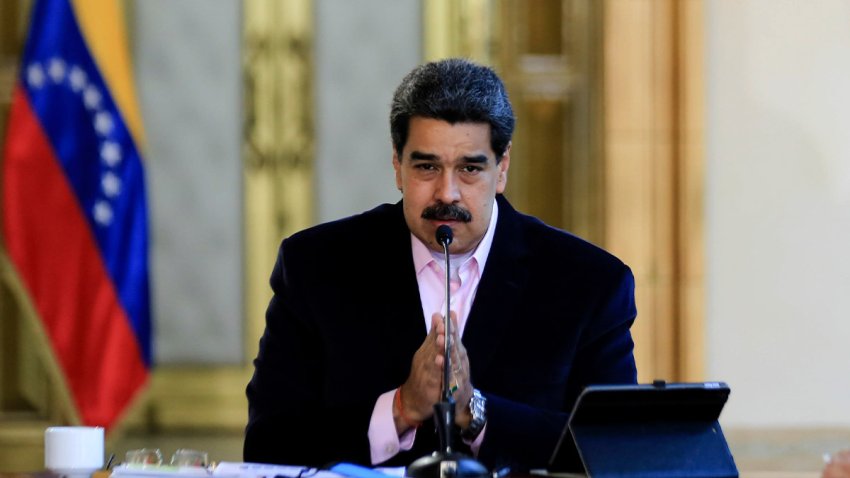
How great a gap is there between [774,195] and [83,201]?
104 inches

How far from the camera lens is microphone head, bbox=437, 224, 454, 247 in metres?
2.46

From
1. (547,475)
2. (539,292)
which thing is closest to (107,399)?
(539,292)

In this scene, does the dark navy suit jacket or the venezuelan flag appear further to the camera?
the venezuelan flag

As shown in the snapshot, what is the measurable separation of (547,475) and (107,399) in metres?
2.82

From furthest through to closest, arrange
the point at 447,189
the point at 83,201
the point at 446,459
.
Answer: the point at 83,201
the point at 447,189
the point at 446,459

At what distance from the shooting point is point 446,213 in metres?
2.62

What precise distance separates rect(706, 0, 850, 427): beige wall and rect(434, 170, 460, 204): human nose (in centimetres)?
266

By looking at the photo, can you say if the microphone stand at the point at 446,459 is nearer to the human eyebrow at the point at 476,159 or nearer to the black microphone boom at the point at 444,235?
the black microphone boom at the point at 444,235

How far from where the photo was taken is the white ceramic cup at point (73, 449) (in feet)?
7.62

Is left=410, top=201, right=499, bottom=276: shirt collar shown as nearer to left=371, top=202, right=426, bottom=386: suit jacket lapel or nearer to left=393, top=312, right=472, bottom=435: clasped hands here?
left=371, top=202, right=426, bottom=386: suit jacket lapel

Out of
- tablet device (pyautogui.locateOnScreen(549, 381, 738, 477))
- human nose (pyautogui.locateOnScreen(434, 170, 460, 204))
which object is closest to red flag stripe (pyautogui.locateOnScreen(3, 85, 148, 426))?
human nose (pyautogui.locateOnScreen(434, 170, 460, 204))

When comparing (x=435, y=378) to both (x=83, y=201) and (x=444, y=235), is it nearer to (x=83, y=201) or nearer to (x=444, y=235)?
(x=444, y=235)

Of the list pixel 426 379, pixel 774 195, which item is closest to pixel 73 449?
pixel 426 379

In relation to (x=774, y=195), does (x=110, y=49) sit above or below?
above
